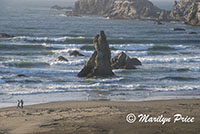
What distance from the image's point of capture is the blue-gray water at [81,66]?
26203mm

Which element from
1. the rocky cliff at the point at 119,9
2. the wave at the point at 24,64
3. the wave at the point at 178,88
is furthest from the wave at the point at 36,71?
the rocky cliff at the point at 119,9

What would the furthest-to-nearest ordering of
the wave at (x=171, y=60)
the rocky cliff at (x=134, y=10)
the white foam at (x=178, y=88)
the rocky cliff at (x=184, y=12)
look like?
the rocky cliff at (x=134, y=10) → the rocky cliff at (x=184, y=12) → the wave at (x=171, y=60) → the white foam at (x=178, y=88)

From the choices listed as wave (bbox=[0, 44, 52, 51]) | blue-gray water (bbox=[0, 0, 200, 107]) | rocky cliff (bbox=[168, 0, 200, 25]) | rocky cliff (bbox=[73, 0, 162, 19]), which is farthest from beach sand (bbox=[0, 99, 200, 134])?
rocky cliff (bbox=[73, 0, 162, 19])

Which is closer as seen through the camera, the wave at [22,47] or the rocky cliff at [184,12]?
the wave at [22,47]

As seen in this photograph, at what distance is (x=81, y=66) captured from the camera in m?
37.5

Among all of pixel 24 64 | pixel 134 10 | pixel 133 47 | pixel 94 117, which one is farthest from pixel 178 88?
pixel 134 10

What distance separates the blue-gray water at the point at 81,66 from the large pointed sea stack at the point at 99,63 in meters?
0.85

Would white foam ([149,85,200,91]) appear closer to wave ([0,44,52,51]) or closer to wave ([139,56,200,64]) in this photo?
wave ([139,56,200,64])

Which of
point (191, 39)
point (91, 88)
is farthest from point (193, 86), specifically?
point (191, 39)

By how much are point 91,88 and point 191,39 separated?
3510 cm

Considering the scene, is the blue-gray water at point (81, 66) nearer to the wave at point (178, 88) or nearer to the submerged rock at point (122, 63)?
the wave at point (178, 88)

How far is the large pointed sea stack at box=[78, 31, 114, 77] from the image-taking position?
3125 cm

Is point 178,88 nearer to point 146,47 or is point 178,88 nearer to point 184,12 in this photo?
point 146,47

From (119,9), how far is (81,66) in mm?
72833
